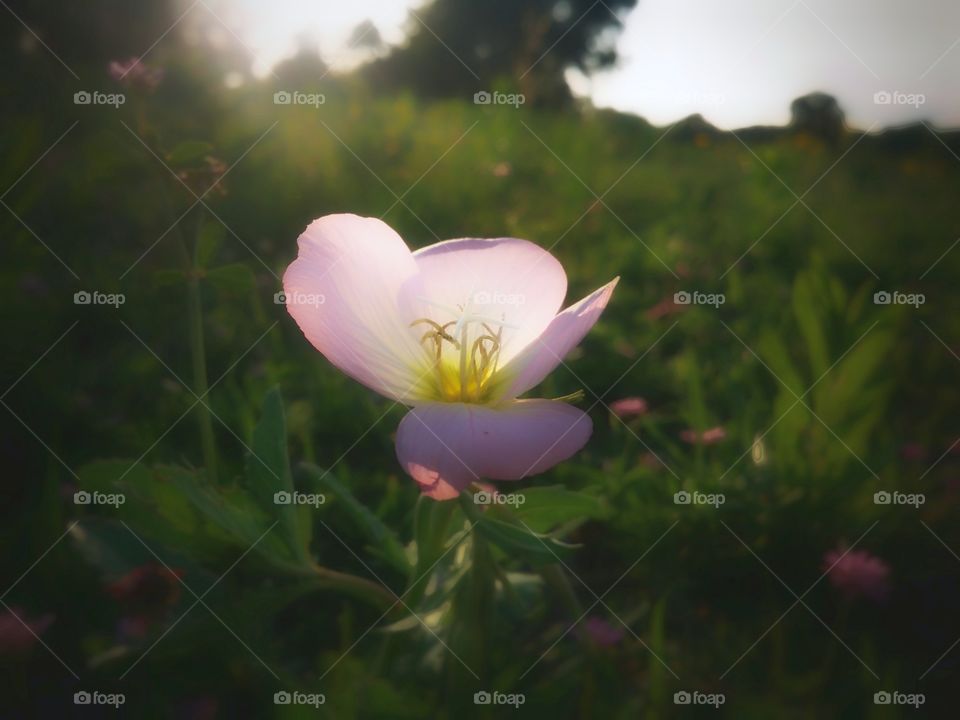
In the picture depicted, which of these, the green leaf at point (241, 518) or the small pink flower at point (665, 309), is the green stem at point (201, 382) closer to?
the green leaf at point (241, 518)

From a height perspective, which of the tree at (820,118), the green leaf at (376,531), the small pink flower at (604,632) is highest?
the tree at (820,118)

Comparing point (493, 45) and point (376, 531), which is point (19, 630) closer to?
point (376, 531)

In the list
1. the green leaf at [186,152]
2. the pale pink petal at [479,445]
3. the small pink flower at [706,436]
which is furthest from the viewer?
the small pink flower at [706,436]

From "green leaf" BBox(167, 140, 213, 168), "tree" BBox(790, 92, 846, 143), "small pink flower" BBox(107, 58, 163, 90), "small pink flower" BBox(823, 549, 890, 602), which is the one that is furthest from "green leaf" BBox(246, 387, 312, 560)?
"tree" BBox(790, 92, 846, 143)

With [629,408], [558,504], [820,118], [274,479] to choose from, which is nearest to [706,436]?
[629,408]

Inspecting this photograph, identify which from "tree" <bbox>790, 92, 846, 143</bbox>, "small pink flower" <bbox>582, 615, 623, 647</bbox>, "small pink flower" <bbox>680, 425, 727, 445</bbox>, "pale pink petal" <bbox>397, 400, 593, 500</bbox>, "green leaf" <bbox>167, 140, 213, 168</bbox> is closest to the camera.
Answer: "pale pink petal" <bbox>397, 400, 593, 500</bbox>

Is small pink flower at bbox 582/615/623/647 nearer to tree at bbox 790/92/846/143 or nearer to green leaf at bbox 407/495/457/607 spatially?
green leaf at bbox 407/495/457/607

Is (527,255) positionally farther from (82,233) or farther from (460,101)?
(460,101)

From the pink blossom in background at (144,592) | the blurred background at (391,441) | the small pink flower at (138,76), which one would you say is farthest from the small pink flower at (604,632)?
the small pink flower at (138,76)
